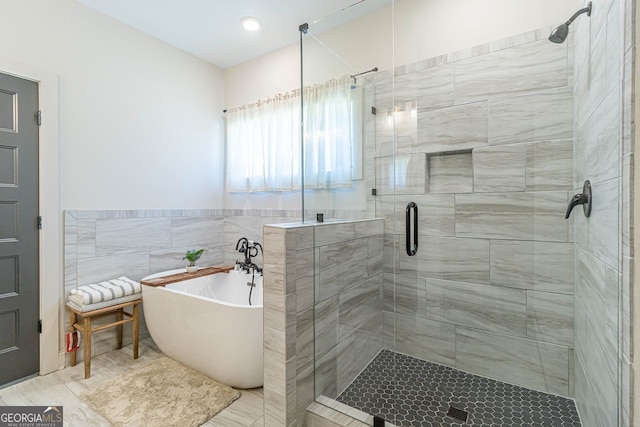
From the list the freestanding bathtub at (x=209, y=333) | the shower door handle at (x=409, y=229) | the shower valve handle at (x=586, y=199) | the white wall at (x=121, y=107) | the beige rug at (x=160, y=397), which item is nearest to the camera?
the shower valve handle at (x=586, y=199)

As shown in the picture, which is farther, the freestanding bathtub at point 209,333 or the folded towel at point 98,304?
the folded towel at point 98,304

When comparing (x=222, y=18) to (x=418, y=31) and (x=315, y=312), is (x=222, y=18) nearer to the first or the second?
(x=418, y=31)

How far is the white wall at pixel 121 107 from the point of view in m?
2.29

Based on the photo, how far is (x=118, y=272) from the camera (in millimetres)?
2670

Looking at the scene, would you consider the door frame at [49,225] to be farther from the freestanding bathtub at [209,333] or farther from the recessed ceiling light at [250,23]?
the recessed ceiling light at [250,23]

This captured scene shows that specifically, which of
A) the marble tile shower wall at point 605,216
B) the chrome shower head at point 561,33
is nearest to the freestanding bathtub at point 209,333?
the marble tile shower wall at point 605,216

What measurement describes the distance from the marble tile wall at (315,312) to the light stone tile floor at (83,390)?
340 millimetres

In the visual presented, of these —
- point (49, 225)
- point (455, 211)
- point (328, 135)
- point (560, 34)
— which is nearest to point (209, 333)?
point (49, 225)

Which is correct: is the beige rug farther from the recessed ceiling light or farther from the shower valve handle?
the recessed ceiling light

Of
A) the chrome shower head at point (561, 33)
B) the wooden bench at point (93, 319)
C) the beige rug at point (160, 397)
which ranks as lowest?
the beige rug at point (160, 397)

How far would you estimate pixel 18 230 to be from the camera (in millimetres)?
2109

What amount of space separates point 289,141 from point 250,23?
43.3 inches

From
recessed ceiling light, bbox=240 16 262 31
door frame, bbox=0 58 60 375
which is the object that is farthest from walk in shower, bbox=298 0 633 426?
door frame, bbox=0 58 60 375

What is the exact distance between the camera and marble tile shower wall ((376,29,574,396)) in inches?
71.0
